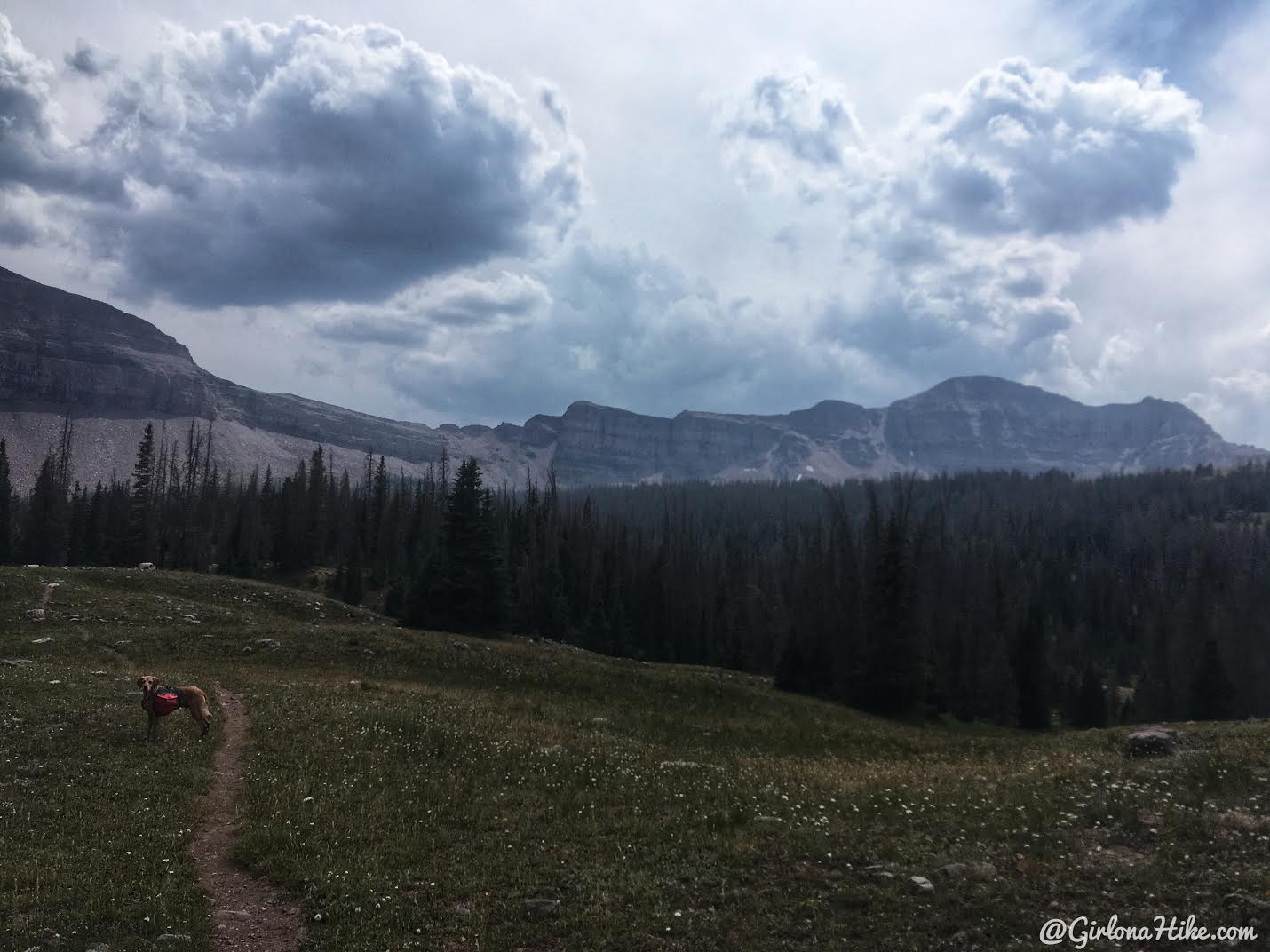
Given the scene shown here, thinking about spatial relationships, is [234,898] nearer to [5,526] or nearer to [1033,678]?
[1033,678]

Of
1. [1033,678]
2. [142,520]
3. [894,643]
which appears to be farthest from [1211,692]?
[142,520]

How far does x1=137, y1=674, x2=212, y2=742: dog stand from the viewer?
20688 millimetres

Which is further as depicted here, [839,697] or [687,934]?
[839,697]

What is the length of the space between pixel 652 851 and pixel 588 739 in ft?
38.0

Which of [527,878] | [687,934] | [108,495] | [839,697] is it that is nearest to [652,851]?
[527,878]

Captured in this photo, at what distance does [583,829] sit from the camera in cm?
1599

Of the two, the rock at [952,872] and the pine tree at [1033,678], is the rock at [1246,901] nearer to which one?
the rock at [952,872]

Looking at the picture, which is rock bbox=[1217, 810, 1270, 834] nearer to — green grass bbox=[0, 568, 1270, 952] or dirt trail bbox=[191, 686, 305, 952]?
green grass bbox=[0, 568, 1270, 952]

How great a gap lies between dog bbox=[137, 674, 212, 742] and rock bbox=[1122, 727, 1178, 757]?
91.6ft

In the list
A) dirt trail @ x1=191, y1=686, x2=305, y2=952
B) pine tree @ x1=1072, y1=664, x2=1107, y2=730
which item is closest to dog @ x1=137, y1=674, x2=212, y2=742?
dirt trail @ x1=191, y1=686, x2=305, y2=952

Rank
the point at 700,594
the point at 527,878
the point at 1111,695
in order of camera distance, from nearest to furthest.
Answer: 1. the point at 527,878
2. the point at 1111,695
3. the point at 700,594

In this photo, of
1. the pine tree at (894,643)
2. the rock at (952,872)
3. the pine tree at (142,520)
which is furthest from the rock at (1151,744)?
the pine tree at (142,520)

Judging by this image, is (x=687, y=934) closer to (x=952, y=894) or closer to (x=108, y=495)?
(x=952, y=894)

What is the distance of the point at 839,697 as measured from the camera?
59938 mm
